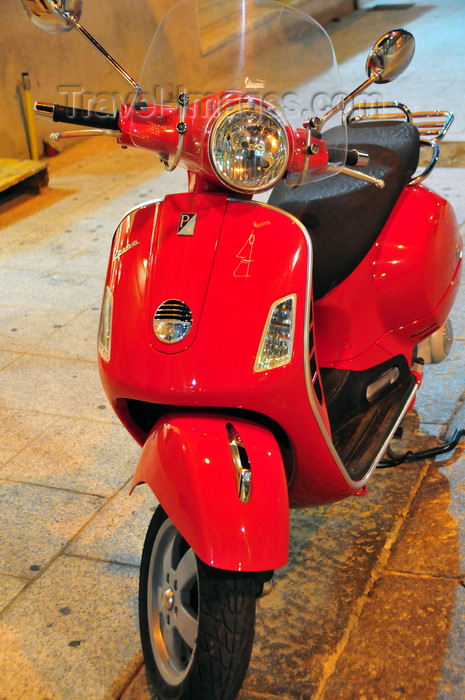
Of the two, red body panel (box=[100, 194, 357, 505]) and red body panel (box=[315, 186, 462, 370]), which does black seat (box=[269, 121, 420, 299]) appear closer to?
red body panel (box=[315, 186, 462, 370])

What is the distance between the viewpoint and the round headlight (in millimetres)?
1735

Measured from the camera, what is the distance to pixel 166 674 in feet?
6.01

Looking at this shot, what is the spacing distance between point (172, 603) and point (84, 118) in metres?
1.08

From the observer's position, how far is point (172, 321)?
1.77 metres

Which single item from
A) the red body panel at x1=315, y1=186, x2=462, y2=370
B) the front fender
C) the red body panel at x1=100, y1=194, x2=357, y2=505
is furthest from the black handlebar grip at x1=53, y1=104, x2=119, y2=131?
the red body panel at x1=315, y1=186, x2=462, y2=370

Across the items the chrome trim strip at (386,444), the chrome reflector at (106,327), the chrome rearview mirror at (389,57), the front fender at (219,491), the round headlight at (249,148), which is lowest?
the chrome trim strip at (386,444)

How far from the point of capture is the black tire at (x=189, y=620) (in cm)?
163

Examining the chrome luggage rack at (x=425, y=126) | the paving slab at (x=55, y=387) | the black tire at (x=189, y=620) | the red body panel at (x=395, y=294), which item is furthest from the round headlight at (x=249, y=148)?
the paving slab at (x=55, y=387)

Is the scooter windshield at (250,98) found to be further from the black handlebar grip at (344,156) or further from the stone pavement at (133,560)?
the stone pavement at (133,560)

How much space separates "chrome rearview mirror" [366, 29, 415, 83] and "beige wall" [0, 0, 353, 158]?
3755 mm

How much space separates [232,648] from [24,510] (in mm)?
1098

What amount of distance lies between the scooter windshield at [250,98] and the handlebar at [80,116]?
58 millimetres

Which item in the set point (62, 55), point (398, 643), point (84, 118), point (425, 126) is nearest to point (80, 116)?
point (84, 118)

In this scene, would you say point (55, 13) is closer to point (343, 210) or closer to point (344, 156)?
point (344, 156)
